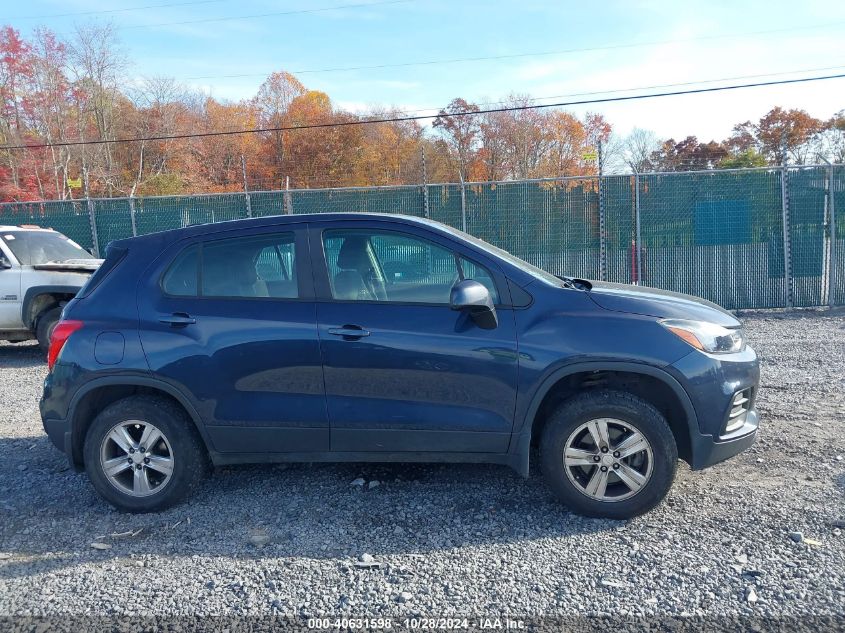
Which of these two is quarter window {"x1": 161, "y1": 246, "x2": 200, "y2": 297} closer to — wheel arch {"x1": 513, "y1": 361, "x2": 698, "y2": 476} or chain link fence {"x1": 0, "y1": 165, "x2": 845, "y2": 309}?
wheel arch {"x1": 513, "y1": 361, "x2": 698, "y2": 476}

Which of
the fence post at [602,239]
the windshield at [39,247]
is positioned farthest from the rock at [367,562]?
the fence post at [602,239]

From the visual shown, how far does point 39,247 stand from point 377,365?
8.23 meters

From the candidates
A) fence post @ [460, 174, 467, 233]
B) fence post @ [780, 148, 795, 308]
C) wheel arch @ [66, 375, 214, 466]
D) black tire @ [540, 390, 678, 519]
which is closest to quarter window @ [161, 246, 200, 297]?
wheel arch @ [66, 375, 214, 466]

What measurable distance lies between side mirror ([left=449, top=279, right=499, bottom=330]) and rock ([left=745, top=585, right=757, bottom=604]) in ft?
6.03

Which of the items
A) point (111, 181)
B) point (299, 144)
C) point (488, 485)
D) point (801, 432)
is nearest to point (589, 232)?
point (801, 432)

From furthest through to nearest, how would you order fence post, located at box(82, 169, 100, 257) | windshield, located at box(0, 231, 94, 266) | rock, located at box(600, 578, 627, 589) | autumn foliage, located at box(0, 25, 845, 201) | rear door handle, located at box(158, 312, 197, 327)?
autumn foliage, located at box(0, 25, 845, 201) < fence post, located at box(82, 169, 100, 257) < windshield, located at box(0, 231, 94, 266) < rear door handle, located at box(158, 312, 197, 327) < rock, located at box(600, 578, 627, 589)

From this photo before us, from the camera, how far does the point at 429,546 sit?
3875mm

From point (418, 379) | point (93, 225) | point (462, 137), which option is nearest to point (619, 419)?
point (418, 379)

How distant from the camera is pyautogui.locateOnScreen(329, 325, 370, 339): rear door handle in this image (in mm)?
4152

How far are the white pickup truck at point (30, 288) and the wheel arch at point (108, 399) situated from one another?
576 centimetres

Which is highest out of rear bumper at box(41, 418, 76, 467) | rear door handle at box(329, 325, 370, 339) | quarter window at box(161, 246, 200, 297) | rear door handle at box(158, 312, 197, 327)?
quarter window at box(161, 246, 200, 297)

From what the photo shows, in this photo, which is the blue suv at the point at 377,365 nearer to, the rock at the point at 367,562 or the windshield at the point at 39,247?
the rock at the point at 367,562

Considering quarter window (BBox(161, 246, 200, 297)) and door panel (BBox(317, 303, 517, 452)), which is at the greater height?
quarter window (BBox(161, 246, 200, 297))

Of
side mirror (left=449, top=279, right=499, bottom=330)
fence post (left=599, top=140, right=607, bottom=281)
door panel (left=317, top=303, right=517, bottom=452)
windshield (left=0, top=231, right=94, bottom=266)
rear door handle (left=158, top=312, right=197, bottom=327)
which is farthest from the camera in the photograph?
fence post (left=599, top=140, right=607, bottom=281)
